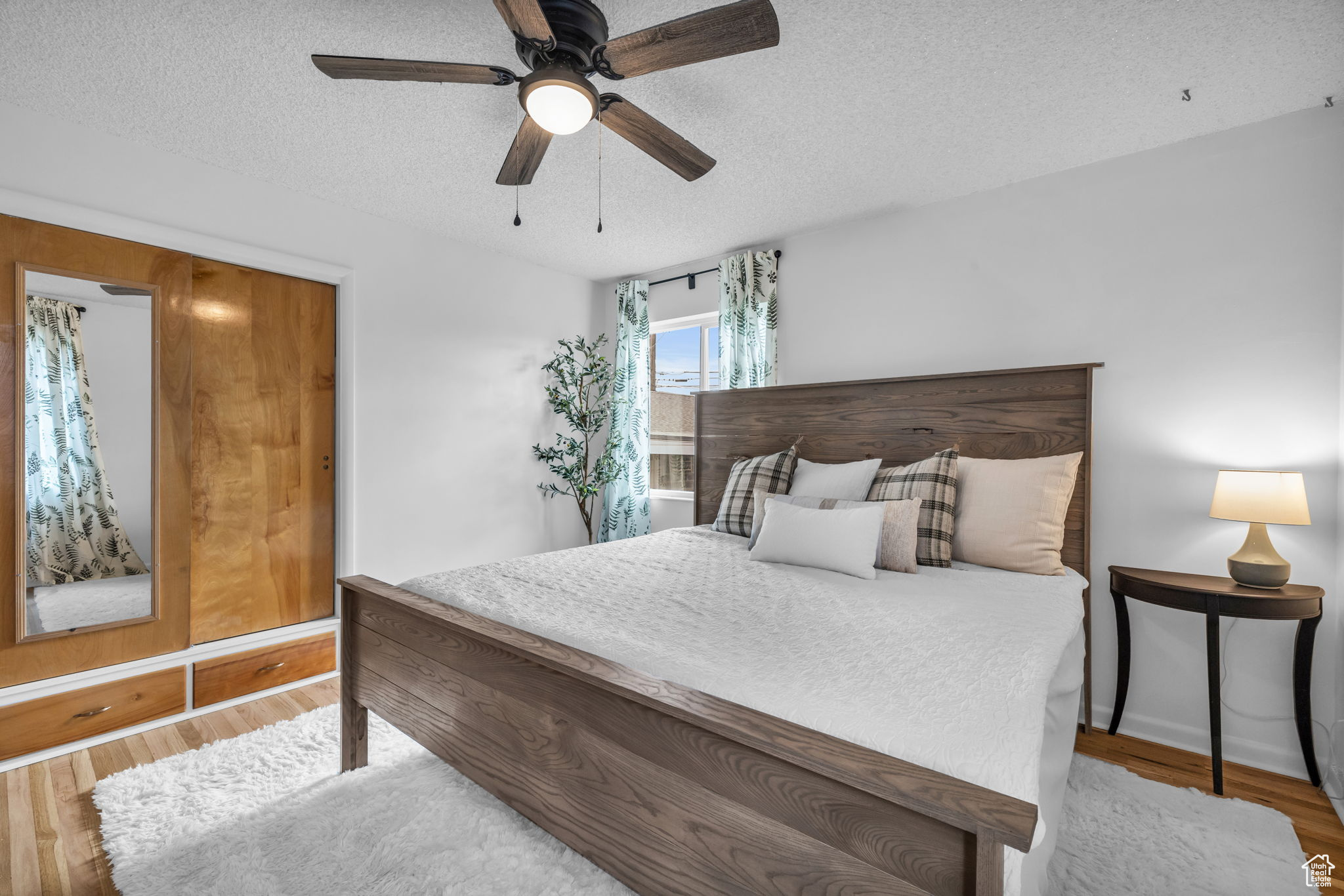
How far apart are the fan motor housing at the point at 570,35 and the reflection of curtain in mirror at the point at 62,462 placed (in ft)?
7.42

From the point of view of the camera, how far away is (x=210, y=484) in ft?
8.83

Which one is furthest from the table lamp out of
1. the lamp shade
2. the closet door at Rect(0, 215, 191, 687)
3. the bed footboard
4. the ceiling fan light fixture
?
the closet door at Rect(0, 215, 191, 687)

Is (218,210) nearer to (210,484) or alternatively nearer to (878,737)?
(210,484)

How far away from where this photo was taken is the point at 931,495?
2338 millimetres

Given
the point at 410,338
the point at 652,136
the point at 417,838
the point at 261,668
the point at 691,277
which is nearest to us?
the point at 417,838

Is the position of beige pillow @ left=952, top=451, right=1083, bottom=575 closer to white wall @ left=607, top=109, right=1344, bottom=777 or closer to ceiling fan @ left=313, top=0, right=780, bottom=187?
white wall @ left=607, top=109, right=1344, bottom=777

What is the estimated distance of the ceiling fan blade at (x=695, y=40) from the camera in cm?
132

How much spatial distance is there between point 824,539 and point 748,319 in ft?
6.14

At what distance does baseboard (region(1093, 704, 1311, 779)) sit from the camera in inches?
83.2

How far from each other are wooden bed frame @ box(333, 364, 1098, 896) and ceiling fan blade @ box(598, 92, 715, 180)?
1560 mm

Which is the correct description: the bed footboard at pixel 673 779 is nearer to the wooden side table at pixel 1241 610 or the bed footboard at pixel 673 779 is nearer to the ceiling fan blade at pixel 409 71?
the ceiling fan blade at pixel 409 71

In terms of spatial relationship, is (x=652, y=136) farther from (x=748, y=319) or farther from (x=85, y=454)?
(x=85, y=454)

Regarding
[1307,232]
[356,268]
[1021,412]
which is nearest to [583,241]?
[356,268]

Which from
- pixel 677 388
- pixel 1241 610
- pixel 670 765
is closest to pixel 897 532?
pixel 1241 610
